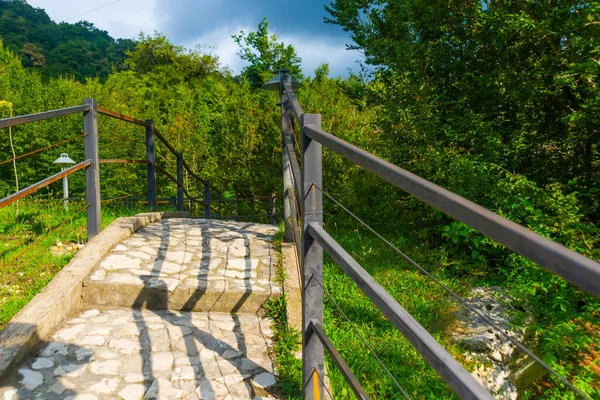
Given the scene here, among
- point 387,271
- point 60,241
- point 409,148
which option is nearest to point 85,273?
point 60,241

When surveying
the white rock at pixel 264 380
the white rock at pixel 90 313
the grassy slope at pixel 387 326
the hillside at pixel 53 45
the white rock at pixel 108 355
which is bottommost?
the grassy slope at pixel 387 326

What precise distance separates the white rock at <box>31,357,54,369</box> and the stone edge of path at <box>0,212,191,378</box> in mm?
68

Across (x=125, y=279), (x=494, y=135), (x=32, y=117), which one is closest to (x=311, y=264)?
(x=125, y=279)

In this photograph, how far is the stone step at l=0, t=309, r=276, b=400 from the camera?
205 centimetres

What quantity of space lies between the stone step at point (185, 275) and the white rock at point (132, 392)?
89 cm

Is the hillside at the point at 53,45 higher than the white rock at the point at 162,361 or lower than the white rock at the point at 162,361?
higher

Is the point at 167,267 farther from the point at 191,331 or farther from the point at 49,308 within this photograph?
the point at 49,308

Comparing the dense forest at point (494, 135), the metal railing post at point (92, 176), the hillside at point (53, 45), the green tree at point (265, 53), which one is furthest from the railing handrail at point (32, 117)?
the hillside at point (53, 45)

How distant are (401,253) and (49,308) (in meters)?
2.11

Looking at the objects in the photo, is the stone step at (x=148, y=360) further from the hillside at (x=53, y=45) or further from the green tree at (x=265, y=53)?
the hillside at (x=53, y=45)

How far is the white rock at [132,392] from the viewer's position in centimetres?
201

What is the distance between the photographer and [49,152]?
1717cm

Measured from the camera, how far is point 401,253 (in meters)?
1.18

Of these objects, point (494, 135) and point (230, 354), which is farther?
point (494, 135)
